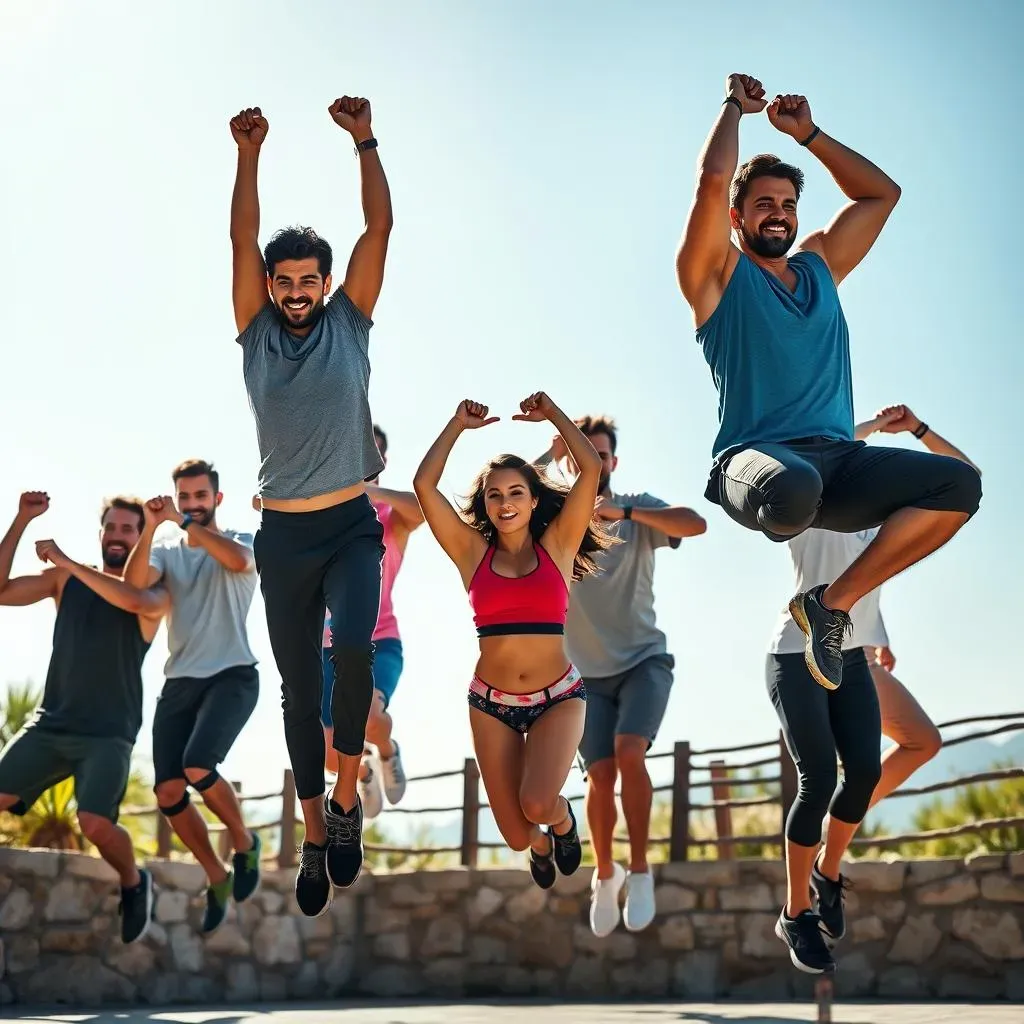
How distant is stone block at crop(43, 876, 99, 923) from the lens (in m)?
9.67

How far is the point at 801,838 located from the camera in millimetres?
6246

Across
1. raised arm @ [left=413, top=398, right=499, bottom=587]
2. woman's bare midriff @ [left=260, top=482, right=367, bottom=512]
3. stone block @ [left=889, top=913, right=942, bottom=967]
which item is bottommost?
stone block @ [left=889, top=913, right=942, bottom=967]

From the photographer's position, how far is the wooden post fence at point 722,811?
1023 cm

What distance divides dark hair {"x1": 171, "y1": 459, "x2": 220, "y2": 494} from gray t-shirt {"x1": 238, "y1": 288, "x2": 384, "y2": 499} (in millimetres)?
2584

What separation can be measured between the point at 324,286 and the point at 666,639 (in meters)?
3.03

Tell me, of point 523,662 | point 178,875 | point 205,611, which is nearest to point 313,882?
point 523,662

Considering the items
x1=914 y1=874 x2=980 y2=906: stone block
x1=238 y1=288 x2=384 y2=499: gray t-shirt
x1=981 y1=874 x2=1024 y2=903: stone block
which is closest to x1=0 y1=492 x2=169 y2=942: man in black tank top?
x1=238 y1=288 x2=384 y2=499: gray t-shirt

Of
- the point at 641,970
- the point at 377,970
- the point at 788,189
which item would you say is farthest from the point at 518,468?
the point at 377,970

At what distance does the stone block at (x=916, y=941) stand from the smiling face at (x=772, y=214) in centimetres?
569

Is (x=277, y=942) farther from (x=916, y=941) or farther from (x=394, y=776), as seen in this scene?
(x=916, y=941)

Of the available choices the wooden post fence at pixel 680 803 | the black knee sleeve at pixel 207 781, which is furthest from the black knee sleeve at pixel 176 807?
the wooden post fence at pixel 680 803

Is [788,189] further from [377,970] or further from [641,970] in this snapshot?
[377,970]

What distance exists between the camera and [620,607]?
7.61m

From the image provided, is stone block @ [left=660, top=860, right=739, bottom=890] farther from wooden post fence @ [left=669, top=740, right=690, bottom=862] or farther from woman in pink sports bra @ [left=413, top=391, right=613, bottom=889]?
woman in pink sports bra @ [left=413, top=391, right=613, bottom=889]
